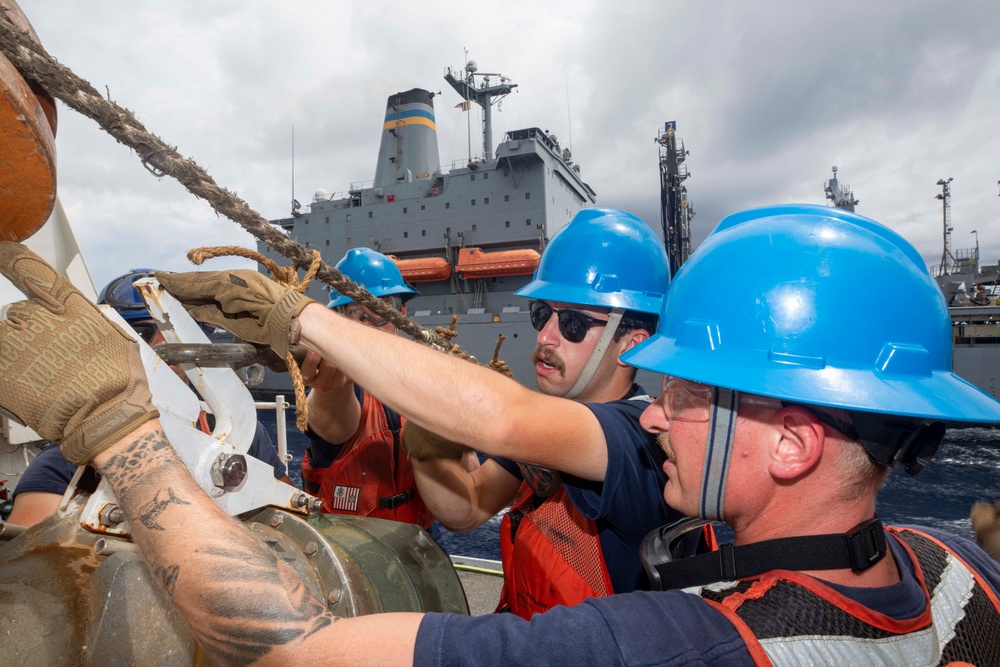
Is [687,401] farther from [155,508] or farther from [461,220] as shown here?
[461,220]

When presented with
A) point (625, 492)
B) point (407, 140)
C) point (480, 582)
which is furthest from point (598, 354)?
point (407, 140)

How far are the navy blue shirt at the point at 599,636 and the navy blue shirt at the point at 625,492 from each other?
484 mm

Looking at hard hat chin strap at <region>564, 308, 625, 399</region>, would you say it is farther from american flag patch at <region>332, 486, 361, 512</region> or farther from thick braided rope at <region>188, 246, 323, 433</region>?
american flag patch at <region>332, 486, 361, 512</region>

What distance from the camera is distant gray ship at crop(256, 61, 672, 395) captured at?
70.0 feet

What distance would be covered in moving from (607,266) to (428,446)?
3.27 feet

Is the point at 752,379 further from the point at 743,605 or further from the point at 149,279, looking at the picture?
the point at 149,279

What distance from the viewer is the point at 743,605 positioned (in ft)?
2.89

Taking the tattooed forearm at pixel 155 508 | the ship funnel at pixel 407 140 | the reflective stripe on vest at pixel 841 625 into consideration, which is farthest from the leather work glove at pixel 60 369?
the ship funnel at pixel 407 140

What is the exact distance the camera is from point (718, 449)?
1.09 meters

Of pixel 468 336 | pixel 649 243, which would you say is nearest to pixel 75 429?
pixel 649 243

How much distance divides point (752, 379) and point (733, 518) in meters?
0.30

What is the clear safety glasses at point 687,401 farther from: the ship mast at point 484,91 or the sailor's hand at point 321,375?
the ship mast at point 484,91

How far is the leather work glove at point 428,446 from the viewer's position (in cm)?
197

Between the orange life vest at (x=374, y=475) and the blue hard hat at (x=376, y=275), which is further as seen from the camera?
the blue hard hat at (x=376, y=275)
